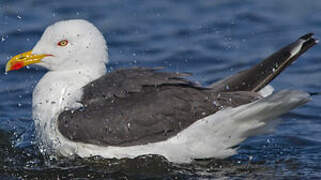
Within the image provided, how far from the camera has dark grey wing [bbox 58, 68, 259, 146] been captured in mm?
7461

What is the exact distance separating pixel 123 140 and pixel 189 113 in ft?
2.38

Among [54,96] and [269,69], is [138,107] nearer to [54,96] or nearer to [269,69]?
[54,96]

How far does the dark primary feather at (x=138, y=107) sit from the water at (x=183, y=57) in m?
0.30

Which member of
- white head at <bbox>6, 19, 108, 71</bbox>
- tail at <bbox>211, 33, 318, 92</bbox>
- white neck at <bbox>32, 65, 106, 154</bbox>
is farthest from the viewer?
white head at <bbox>6, 19, 108, 71</bbox>

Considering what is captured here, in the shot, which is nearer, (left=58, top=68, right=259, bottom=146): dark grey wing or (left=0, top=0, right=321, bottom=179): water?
(left=58, top=68, right=259, bottom=146): dark grey wing

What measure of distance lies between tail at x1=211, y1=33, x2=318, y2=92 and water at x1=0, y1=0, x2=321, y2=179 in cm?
82

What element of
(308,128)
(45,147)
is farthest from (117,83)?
(308,128)

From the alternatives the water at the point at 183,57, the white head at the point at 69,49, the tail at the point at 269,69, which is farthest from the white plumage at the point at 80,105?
the tail at the point at 269,69

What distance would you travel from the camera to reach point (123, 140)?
24.5ft

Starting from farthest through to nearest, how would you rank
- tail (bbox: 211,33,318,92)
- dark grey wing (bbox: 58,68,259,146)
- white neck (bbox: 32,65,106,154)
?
1. tail (bbox: 211,33,318,92)
2. white neck (bbox: 32,65,106,154)
3. dark grey wing (bbox: 58,68,259,146)

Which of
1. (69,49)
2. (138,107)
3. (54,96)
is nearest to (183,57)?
(69,49)

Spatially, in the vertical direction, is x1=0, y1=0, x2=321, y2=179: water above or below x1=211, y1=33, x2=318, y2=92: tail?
below

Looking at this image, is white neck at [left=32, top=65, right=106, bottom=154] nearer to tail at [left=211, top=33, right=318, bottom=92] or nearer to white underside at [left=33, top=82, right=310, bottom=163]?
white underside at [left=33, top=82, right=310, bottom=163]

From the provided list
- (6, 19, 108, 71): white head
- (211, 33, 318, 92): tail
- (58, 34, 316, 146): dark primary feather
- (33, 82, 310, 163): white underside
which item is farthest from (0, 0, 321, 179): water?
(6, 19, 108, 71): white head
